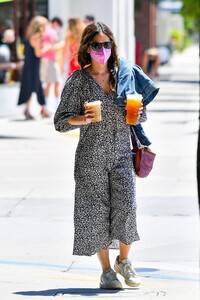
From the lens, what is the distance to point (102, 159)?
7.54 meters

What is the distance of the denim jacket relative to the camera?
7445mm

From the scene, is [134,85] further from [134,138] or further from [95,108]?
[95,108]

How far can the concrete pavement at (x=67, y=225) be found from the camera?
25.2 ft

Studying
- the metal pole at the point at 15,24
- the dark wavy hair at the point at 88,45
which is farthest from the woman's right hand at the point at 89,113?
the metal pole at the point at 15,24

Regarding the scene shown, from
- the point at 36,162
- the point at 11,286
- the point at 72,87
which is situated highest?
the point at 72,87

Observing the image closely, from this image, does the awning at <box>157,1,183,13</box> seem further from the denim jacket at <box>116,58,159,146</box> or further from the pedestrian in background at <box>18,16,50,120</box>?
the denim jacket at <box>116,58,159,146</box>

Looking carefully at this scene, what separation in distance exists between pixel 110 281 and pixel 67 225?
2.70 meters

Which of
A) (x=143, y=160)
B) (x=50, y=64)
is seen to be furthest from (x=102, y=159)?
(x=50, y=64)

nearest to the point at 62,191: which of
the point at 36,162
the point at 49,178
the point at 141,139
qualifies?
the point at 49,178

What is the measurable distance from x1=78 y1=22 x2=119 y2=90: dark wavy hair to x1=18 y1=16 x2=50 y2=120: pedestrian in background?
1333 cm

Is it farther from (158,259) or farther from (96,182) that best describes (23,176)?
(96,182)

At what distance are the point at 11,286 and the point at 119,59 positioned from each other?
1.64m

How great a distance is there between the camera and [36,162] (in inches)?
590

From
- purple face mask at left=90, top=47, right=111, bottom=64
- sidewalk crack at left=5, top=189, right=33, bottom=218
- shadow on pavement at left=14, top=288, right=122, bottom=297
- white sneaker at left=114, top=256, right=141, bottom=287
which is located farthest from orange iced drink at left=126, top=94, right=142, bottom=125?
sidewalk crack at left=5, top=189, right=33, bottom=218
